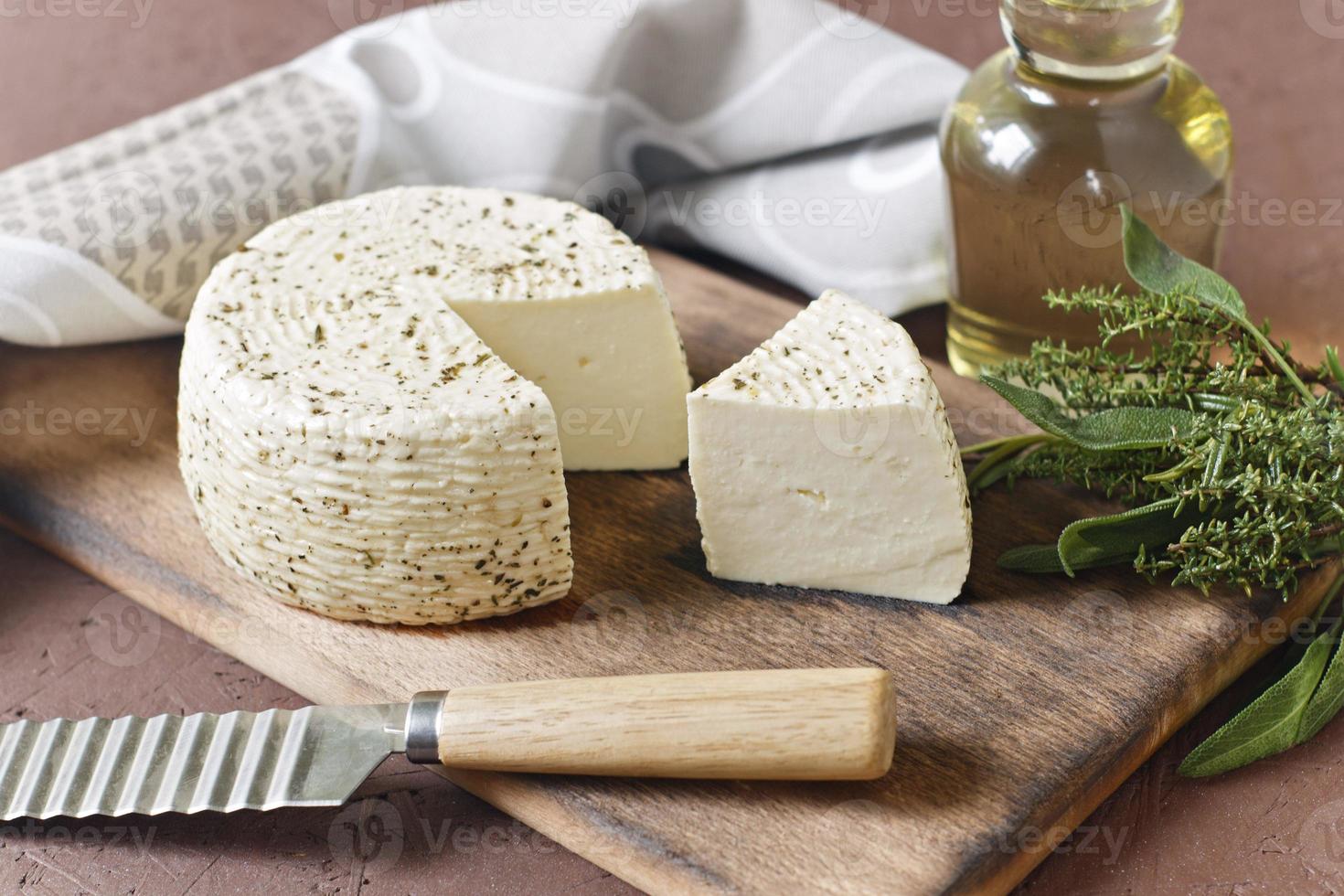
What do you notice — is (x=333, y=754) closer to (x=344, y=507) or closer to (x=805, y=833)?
(x=344, y=507)

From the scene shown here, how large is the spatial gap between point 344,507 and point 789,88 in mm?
1305

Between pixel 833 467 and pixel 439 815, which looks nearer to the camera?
pixel 439 815

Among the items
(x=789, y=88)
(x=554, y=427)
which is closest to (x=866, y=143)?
(x=789, y=88)

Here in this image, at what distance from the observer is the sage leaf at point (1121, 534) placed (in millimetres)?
1875

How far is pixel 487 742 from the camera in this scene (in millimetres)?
1654

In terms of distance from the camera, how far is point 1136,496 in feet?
6.76

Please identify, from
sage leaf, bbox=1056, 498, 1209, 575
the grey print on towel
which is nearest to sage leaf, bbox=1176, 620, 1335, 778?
sage leaf, bbox=1056, 498, 1209, 575

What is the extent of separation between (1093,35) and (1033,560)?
78 cm

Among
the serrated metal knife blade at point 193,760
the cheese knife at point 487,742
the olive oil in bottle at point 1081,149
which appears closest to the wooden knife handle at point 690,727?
the cheese knife at point 487,742

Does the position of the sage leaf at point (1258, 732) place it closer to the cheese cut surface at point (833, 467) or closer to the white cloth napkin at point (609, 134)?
the cheese cut surface at point (833, 467)

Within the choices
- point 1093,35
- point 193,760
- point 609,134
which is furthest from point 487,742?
point 609,134

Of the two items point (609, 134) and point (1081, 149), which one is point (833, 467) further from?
point (609, 134)

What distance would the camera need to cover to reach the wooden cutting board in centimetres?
162

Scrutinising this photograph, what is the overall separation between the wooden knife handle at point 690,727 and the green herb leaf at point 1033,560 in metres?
0.41
